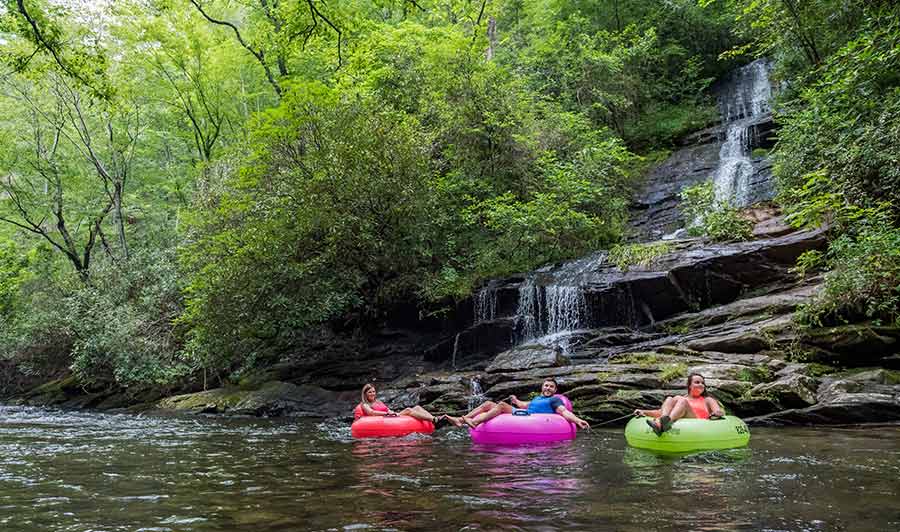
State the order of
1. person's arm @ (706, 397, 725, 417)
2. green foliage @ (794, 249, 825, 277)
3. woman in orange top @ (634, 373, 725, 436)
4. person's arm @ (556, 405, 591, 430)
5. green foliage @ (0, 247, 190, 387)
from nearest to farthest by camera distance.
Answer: woman in orange top @ (634, 373, 725, 436), person's arm @ (706, 397, 725, 417), person's arm @ (556, 405, 591, 430), green foliage @ (794, 249, 825, 277), green foliage @ (0, 247, 190, 387)

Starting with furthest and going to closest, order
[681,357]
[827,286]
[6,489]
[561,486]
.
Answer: [681,357]
[827,286]
[6,489]
[561,486]

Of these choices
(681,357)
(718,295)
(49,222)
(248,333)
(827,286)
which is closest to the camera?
(827,286)

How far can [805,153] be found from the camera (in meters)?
13.9

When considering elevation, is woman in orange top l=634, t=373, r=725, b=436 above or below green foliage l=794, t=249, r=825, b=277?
below

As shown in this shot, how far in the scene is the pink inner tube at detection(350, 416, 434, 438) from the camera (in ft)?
31.3

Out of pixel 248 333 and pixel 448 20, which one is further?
pixel 448 20

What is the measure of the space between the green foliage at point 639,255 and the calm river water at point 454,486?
20.9ft

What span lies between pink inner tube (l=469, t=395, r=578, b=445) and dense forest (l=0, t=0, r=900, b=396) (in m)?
5.27

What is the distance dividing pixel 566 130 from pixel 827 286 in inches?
426

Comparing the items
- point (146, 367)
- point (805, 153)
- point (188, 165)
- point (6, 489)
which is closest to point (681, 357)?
point (805, 153)

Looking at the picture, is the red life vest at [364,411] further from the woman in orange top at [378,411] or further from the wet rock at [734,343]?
the wet rock at [734,343]

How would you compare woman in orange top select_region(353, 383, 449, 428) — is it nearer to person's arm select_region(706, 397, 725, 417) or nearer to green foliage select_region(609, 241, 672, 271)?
person's arm select_region(706, 397, 725, 417)

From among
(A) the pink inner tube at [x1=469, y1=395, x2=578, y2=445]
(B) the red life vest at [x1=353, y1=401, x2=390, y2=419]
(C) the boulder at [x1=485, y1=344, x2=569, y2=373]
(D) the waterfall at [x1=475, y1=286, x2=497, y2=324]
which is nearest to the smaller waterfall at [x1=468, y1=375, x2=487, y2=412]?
(C) the boulder at [x1=485, y1=344, x2=569, y2=373]

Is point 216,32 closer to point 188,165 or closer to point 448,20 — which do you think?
point 188,165
